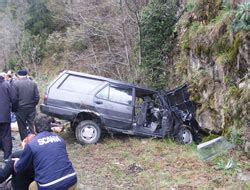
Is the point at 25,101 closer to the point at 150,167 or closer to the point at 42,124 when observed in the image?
the point at 150,167

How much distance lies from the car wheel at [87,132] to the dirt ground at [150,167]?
0.17 metres

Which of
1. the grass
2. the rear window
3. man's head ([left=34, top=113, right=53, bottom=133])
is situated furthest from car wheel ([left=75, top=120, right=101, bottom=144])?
man's head ([left=34, top=113, right=53, bottom=133])

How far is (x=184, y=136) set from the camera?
34.6 feet

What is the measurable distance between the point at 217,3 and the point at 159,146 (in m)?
3.91

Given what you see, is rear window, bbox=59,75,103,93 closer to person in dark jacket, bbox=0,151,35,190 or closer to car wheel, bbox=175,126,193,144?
car wheel, bbox=175,126,193,144

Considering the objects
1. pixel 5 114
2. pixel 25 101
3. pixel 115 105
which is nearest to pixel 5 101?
pixel 5 114

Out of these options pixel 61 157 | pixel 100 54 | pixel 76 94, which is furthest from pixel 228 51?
pixel 100 54

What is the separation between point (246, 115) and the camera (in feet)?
26.3

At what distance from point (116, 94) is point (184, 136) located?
206cm

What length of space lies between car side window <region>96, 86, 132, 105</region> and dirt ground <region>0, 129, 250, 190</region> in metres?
1.00

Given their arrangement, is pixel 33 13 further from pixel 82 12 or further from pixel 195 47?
pixel 195 47

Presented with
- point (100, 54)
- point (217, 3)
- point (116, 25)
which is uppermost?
point (217, 3)

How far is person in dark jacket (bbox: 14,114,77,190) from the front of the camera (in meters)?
4.17

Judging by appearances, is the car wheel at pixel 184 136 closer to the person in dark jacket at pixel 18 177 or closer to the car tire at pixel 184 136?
the car tire at pixel 184 136
